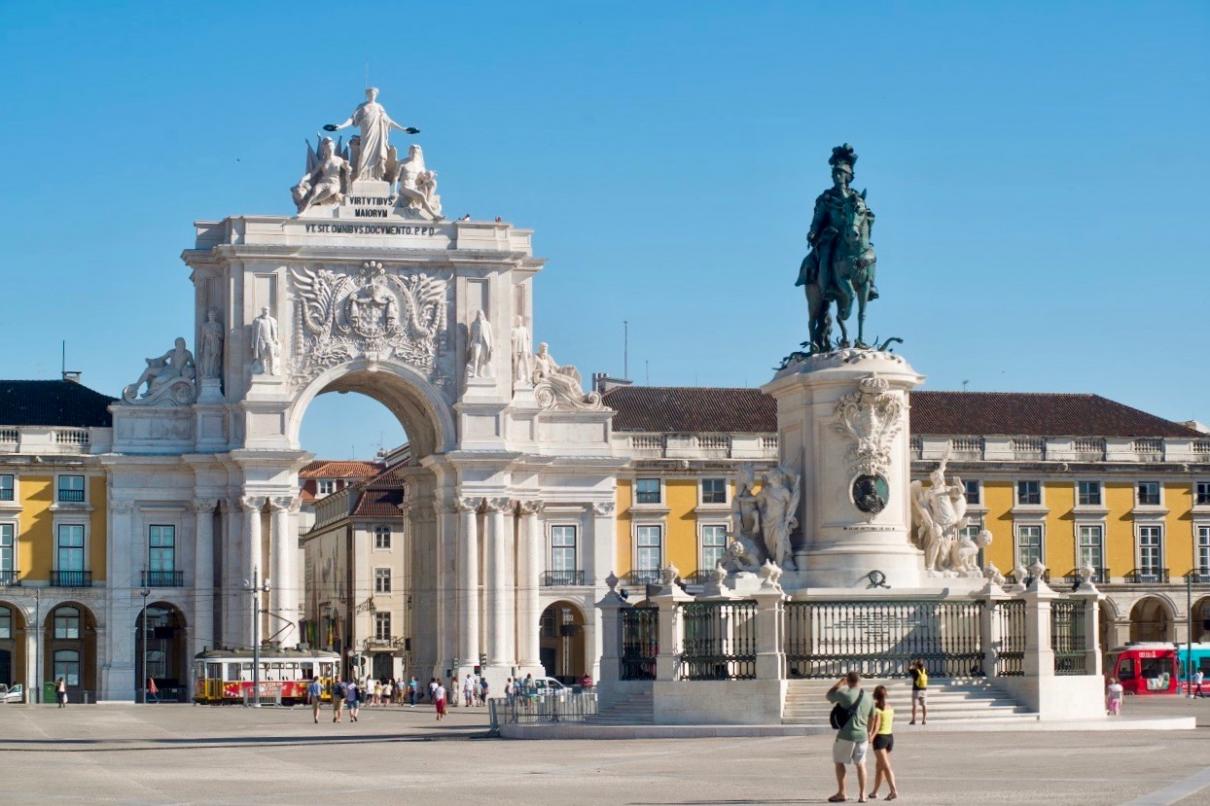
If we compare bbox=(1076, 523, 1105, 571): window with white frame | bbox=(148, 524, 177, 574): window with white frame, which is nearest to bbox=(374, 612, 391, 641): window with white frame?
bbox=(148, 524, 177, 574): window with white frame

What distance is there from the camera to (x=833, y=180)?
43.6m

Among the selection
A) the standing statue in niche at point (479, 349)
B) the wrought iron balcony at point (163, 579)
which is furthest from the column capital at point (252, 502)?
the standing statue in niche at point (479, 349)

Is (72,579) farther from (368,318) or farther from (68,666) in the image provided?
(368,318)

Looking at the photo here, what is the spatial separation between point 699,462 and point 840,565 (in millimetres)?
47819

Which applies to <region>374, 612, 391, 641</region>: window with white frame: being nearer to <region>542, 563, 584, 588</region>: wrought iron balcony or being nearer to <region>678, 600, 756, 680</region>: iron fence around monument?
<region>542, 563, 584, 588</region>: wrought iron balcony

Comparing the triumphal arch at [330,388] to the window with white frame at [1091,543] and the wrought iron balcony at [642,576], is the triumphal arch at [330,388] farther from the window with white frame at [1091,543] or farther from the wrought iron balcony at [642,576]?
the window with white frame at [1091,543]

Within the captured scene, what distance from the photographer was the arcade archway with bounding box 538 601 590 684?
9000cm

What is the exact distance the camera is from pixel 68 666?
284ft

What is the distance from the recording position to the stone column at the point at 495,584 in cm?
8412

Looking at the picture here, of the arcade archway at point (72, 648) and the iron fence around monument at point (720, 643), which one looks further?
the arcade archway at point (72, 648)

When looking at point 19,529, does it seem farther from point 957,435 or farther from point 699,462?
point 957,435

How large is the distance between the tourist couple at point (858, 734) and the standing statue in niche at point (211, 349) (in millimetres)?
57588

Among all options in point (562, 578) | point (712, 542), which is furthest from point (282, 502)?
point (712, 542)

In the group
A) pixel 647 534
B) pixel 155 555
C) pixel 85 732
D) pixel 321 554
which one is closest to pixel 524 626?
pixel 647 534
